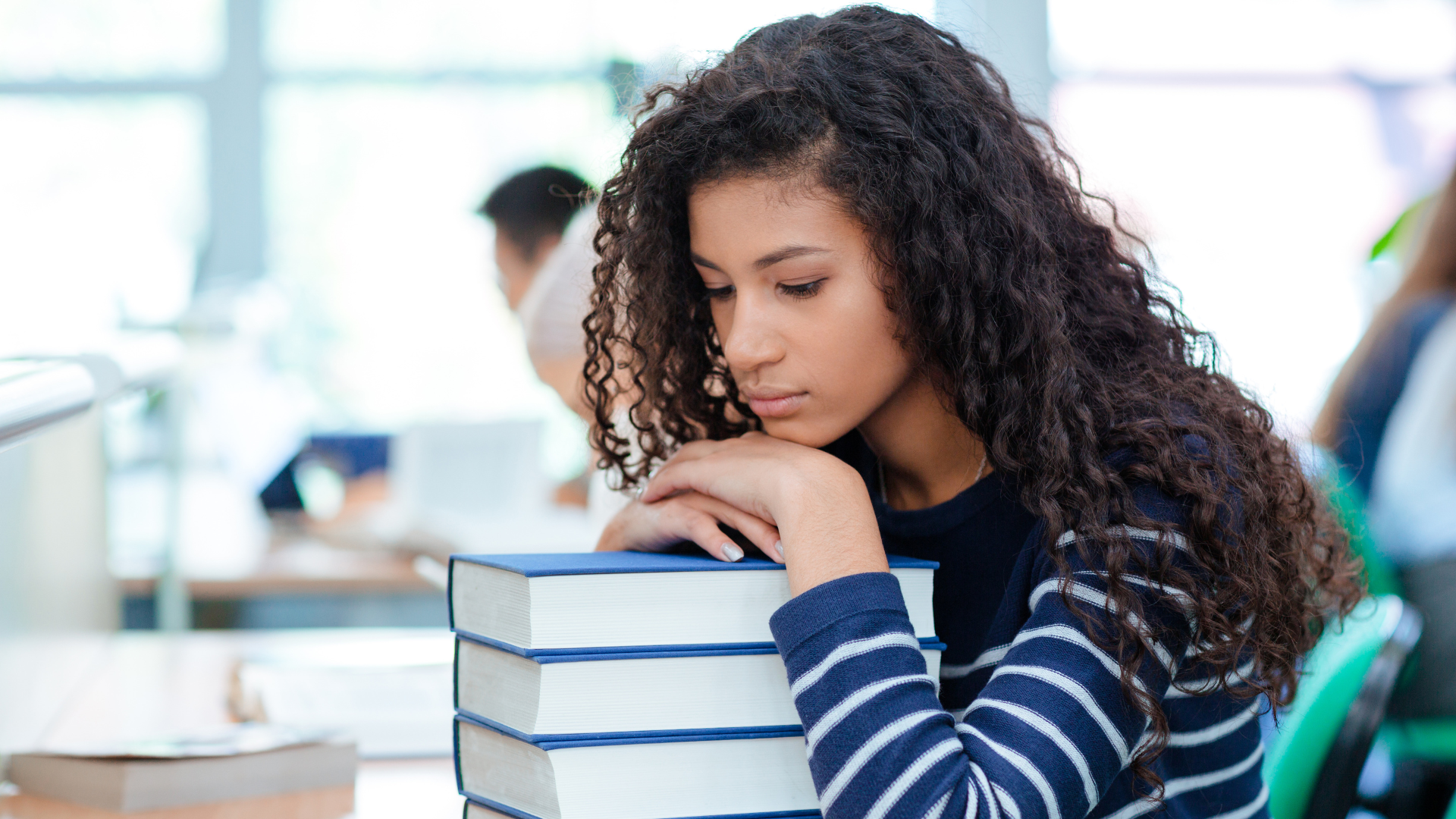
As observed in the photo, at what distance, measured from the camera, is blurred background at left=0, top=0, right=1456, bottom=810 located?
3.65 metres

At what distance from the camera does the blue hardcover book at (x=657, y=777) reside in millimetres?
610

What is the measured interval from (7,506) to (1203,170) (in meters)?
3.47

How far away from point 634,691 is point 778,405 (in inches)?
8.9

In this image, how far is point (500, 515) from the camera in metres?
2.40

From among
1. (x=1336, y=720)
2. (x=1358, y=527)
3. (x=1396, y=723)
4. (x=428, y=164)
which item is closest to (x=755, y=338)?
(x=1336, y=720)

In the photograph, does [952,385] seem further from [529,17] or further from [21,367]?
[529,17]

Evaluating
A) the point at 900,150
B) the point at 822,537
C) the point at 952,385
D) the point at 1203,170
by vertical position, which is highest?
the point at 1203,170

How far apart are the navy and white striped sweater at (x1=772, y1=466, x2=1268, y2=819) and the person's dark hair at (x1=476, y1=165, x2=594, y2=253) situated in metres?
1.62

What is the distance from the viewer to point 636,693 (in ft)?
2.01

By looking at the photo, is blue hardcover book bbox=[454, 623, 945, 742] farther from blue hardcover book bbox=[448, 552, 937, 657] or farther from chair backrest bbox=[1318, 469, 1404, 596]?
chair backrest bbox=[1318, 469, 1404, 596]

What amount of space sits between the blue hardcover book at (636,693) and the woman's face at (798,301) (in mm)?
181

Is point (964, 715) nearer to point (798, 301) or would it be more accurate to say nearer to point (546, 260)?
point (798, 301)

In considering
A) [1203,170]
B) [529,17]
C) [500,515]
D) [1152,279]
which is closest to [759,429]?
[1152,279]

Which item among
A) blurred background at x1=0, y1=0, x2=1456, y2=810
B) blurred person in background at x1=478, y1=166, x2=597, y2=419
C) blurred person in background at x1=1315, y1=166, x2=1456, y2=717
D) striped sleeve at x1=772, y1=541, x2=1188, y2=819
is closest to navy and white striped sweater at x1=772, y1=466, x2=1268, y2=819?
striped sleeve at x1=772, y1=541, x2=1188, y2=819
